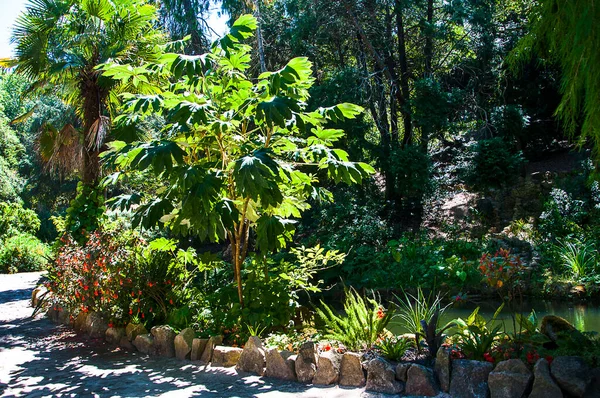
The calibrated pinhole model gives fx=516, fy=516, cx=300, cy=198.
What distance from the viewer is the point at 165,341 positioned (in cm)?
562

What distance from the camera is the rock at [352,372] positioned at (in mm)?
4277

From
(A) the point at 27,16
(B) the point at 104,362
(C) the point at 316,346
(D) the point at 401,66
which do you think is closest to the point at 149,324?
(B) the point at 104,362

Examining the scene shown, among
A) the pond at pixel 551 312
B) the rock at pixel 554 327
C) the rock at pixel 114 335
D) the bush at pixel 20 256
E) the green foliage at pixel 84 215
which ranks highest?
the green foliage at pixel 84 215

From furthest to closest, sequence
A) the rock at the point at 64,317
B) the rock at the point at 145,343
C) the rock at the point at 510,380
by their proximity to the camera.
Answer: the rock at the point at 64,317, the rock at the point at 145,343, the rock at the point at 510,380

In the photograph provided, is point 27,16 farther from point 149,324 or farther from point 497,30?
point 497,30

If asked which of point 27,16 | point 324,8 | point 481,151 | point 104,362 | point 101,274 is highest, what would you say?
point 324,8

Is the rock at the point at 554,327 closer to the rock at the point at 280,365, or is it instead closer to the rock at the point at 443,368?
the rock at the point at 443,368

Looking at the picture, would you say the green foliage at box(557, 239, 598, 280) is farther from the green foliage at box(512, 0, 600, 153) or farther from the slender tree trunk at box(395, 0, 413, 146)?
the green foliage at box(512, 0, 600, 153)

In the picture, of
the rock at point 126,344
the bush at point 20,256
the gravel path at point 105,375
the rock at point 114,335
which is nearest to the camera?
the gravel path at point 105,375

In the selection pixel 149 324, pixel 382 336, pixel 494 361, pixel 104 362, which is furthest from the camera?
pixel 149 324

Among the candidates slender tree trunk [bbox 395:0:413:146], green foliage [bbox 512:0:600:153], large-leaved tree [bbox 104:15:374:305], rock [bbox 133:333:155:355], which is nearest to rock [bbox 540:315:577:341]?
green foliage [bbox 512:0:600:153]

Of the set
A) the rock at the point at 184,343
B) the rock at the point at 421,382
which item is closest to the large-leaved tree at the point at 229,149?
the rock at the point at 184,343

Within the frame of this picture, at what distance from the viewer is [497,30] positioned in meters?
14.2

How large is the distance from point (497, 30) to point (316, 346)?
40.7 feet
